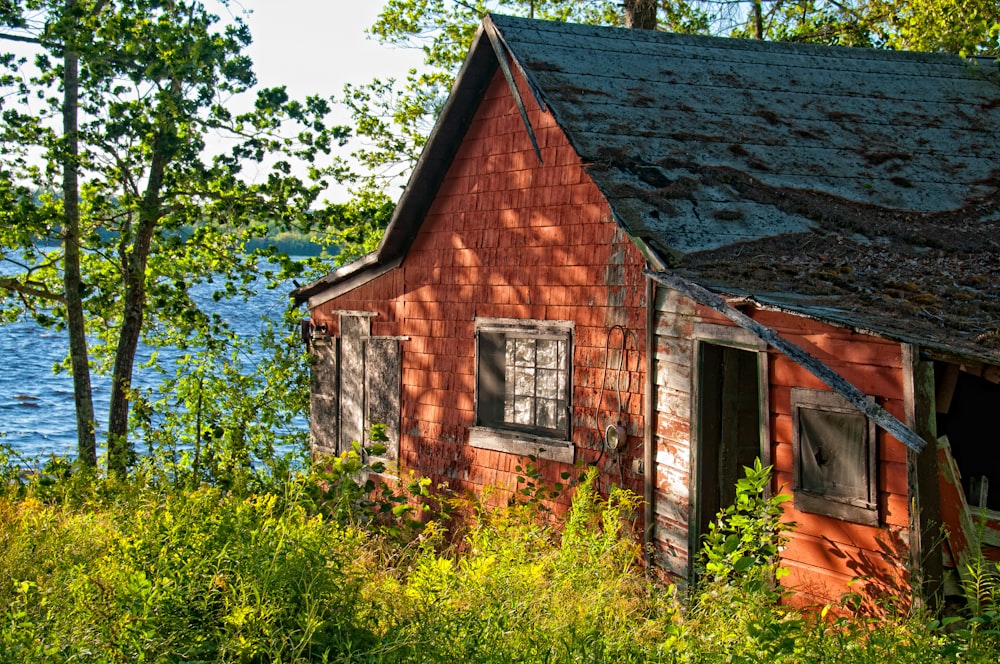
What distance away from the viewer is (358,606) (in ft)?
20.8

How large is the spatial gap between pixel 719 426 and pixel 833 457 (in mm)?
1637

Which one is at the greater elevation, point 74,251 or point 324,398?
point 74,251

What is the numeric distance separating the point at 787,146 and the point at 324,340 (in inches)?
256

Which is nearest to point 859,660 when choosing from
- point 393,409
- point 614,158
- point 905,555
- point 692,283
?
point 905,555

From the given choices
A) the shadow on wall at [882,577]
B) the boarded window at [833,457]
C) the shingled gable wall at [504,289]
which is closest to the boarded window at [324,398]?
the shingled gable wall at [504,289]

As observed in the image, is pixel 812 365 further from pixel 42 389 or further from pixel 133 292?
pixel 42 389

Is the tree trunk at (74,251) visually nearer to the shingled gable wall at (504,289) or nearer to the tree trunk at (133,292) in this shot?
the tree trunk at (133,292)

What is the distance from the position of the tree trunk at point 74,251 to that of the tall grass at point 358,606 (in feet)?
33.2

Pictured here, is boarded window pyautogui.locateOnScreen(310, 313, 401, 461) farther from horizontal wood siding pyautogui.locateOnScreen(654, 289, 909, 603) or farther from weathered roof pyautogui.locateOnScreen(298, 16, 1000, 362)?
horizontal wood siding pyautogui.locateOnScreen(654, 289, 909, 603)

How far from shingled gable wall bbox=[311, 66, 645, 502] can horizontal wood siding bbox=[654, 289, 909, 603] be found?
634mm

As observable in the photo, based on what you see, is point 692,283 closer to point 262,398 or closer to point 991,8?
point 262,398

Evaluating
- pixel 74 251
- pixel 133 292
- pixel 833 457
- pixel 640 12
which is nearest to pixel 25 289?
pixel 74 251

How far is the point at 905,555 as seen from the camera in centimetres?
655

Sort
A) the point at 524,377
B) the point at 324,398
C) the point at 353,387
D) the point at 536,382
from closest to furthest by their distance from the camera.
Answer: the point at 536,382
the point at 524,377
the point at 353,387
the point at 324,398
